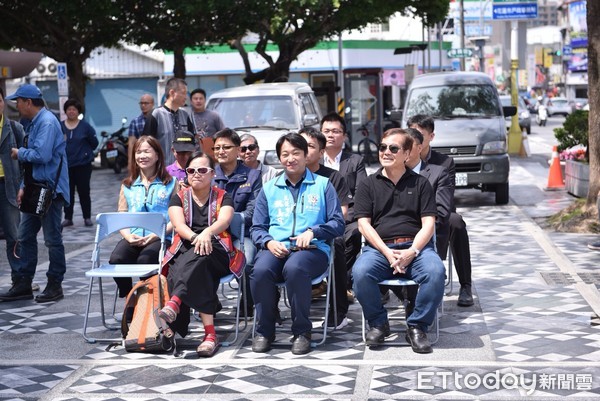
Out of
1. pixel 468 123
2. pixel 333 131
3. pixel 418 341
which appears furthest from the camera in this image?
pixel 468 123

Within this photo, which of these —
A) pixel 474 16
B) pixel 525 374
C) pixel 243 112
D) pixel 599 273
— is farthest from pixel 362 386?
pixel 474 16

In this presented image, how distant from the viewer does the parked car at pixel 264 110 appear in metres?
16.5

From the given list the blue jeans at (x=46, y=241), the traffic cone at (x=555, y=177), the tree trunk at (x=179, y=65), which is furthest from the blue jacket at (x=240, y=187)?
the tree trunk at (x=179, y=65)

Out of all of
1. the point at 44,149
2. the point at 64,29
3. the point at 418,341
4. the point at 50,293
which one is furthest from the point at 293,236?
the point at 64,29

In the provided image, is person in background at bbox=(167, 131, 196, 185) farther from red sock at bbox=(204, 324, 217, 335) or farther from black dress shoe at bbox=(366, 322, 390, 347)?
black dress shoe at bbox=(366, 322, 390, 347)

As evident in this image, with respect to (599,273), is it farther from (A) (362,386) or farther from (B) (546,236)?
(A) (362,386)

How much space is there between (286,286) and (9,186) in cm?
350

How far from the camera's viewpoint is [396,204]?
25.9 ft

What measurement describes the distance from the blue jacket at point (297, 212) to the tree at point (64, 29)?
18.5 m

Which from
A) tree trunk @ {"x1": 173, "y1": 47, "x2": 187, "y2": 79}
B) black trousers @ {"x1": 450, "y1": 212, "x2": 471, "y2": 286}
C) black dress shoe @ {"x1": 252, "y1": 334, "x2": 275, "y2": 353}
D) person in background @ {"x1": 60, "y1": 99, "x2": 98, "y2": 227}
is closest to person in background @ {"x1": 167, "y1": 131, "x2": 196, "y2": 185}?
black dress shoe @ {"x1": 252, "y1": 334, "x2": 275, "y2": 353}

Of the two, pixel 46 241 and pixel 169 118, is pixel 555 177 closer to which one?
pixel 169 118

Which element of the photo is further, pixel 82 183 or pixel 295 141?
pixel 82 183

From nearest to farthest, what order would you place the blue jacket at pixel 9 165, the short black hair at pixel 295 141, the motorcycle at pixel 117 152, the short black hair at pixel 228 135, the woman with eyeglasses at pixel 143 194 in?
the short black hair at pixel 295 141
the woman with eyeglasses at pixel 143 194
the short black hair at pixel 228 135
the blue jacket at pixel 9 165
the motorcycle at pixel 117 152

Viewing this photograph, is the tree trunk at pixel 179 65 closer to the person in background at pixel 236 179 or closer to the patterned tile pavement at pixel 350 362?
the patterned tile pavement at pixel 350 362
